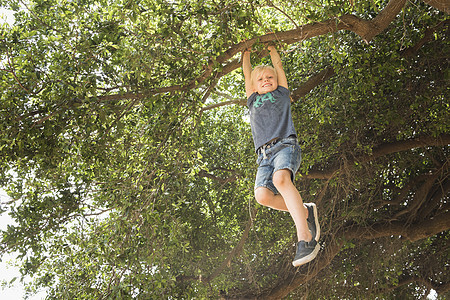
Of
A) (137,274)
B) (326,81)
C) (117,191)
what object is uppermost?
(326,81)

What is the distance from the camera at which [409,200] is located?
8.16m

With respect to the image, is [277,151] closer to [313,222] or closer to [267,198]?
[267,198]

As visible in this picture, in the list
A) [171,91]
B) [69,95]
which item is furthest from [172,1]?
[69,95]

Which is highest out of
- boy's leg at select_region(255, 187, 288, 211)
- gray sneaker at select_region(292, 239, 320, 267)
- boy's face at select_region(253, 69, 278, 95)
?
boy's face at select_region(253, 69, 278, 95)

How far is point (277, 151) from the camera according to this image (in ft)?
11.8

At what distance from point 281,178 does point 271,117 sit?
1.75 ft

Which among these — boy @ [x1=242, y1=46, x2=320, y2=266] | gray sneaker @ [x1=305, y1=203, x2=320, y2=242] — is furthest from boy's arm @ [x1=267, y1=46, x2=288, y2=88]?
gray sneaker @ [x1=305, y1=203, x2=320, y2=242]

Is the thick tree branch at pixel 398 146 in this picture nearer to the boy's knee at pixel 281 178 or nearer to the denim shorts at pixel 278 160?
the denim shorts at pixel 278 160

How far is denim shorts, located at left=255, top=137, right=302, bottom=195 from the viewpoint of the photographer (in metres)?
3.49

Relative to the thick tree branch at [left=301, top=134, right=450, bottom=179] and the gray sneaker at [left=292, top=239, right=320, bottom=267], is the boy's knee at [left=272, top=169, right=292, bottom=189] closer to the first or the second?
the gray sneaker at [left=292, top=239, right=320, bottom=267]

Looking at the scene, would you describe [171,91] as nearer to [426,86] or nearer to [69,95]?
[69,95]

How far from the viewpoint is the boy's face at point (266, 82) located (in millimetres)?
3887

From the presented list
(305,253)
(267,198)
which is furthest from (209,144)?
(305,253)

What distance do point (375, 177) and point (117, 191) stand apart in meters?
4.01
